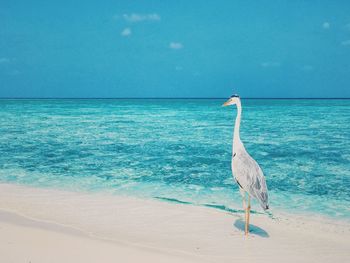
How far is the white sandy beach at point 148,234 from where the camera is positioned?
4.59m

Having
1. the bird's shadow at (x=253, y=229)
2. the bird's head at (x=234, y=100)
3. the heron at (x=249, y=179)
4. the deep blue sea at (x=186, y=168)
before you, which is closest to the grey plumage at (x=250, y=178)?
the heron at (x=249, y=179)

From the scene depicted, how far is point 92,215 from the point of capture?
6.56 meters

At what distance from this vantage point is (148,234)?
5.67 metres

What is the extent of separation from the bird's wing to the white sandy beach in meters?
0.67

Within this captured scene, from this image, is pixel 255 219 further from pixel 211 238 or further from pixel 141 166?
pixel 141 166

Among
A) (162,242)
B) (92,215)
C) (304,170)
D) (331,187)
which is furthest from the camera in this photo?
(304,170)

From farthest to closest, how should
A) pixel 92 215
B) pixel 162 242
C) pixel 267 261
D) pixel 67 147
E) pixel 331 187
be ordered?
pixel 67 147 < pixel 331 187 < pixel 92 215 < pixel 162 242 < pixel 267 261

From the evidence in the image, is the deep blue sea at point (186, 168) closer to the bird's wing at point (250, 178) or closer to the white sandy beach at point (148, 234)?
the white sandy beach at point (148, 234)

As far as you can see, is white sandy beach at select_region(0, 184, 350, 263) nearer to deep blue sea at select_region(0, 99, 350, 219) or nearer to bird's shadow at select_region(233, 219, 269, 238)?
bird's shadow at select_region(233, 219, 269, 238)

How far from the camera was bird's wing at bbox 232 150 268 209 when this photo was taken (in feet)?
18.4

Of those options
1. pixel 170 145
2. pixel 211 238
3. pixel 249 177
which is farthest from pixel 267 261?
pixel 170 145

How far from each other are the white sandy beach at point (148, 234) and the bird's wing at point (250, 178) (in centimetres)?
67

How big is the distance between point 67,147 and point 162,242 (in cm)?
1204

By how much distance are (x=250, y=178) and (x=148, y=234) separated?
1831 millimetres
